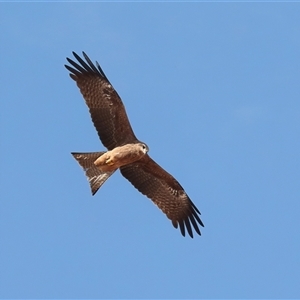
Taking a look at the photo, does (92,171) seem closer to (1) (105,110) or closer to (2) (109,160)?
(2) (109,160)

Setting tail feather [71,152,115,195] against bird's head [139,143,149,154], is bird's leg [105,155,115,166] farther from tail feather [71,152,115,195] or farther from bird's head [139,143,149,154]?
bird's head [139,143,149,154]

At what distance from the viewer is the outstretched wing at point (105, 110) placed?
625 inches

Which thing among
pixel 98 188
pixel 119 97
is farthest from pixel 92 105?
pixel 98 188

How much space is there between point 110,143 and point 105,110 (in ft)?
2.00

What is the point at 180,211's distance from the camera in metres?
17.1

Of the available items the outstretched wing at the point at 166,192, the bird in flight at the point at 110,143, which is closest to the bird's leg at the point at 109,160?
the bird in flight at the point at 110,143

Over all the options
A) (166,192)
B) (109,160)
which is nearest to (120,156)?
(109,160)

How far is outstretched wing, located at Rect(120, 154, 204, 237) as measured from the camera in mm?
16722

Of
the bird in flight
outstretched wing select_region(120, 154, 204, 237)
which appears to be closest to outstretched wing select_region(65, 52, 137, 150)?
the bird in flight

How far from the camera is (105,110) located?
1590cm

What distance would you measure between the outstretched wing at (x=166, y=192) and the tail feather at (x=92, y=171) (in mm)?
1121

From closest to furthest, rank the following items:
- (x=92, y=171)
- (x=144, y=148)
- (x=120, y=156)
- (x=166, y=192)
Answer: (x=120, y=156) → (x=144, y=148) → (x=92, y=171) → (x=166, y=192)

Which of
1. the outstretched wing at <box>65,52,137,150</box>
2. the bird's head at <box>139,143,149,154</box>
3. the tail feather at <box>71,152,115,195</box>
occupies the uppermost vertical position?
the outstretched wing at <box>65,52,137,150</box>

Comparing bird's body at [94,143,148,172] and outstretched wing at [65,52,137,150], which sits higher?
outstretched wing at [65,52,137,150]
